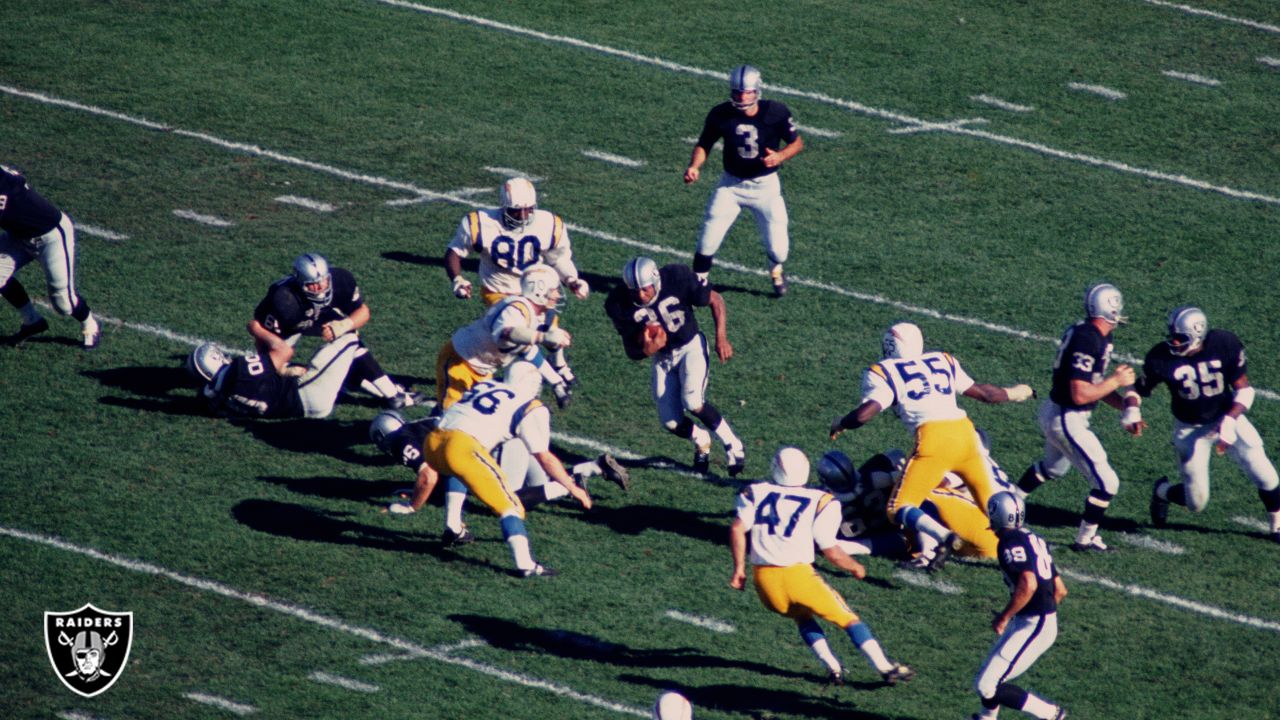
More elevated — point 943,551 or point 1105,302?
point 1105,302

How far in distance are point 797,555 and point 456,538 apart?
8.23 ft

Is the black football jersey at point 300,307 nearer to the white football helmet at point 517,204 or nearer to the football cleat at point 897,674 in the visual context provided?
the white football helmet at point 517,204

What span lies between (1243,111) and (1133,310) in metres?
4.99

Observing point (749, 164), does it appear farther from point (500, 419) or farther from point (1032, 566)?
point (1032, 566)

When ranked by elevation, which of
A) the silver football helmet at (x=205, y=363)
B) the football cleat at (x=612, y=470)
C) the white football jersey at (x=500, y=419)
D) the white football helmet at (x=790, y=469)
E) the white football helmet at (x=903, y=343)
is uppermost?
the white football helmet at (x=903, y=343)

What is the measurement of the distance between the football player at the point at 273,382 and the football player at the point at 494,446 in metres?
2.06

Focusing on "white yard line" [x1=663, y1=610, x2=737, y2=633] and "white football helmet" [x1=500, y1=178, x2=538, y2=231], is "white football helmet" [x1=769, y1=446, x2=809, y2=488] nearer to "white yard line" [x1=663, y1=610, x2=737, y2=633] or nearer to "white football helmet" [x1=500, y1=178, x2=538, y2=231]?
"white yard line" [x1=663, y1=610, x2=737, y2=633]

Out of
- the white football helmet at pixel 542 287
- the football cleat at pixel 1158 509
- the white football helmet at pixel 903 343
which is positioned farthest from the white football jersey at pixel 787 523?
the white football helmet at pixel 542 287

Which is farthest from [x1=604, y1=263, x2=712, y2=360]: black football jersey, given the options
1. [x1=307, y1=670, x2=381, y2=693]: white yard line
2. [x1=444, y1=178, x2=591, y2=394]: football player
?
[x1=307, y1=670, x2=381, y2=693]: white yard line

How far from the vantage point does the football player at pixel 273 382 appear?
12.5 meters

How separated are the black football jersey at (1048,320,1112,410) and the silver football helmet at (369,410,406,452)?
4436 millimetres

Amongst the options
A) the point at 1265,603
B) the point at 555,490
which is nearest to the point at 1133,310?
the point at 1265,603

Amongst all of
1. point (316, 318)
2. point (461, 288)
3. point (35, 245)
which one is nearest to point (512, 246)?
point (461, 288)

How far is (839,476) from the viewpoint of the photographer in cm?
1141
